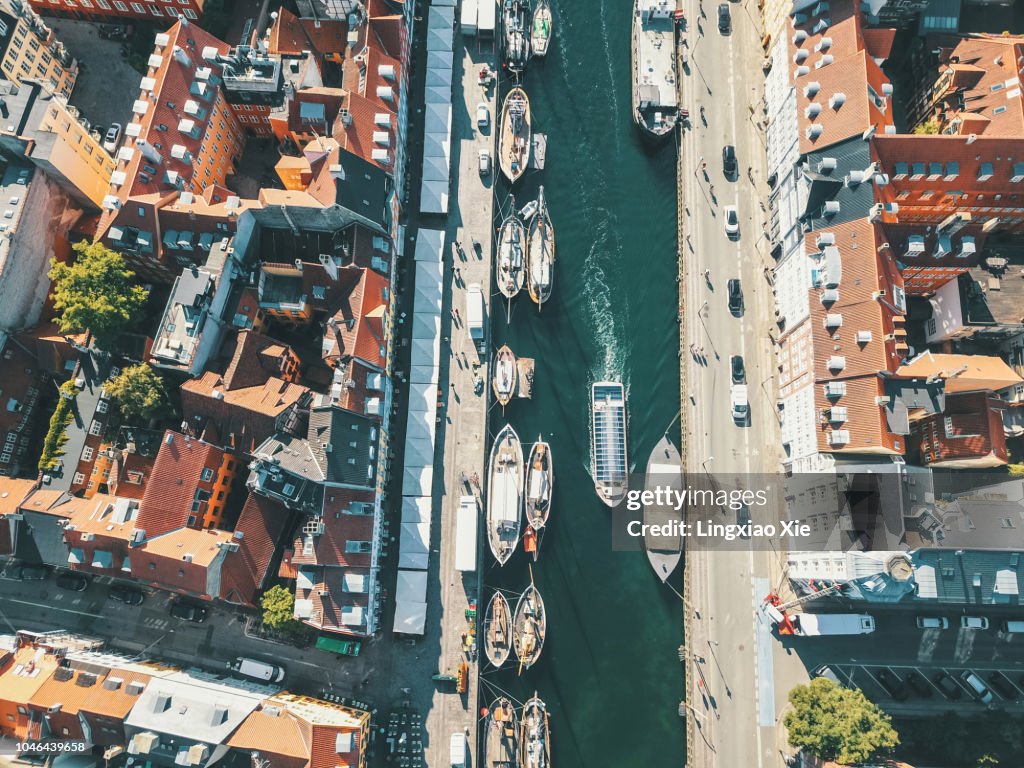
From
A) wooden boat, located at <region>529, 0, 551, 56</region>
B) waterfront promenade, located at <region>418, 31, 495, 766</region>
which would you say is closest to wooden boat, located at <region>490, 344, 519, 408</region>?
waterfront promenade, located at <region>418, 31, 495, 766</region>

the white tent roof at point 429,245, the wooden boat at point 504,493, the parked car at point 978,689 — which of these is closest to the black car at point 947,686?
the parked car at point 978,689

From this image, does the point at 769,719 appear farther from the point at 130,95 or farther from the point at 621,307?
the point at 130,95

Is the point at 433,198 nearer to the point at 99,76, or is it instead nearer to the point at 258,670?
the point at 99,76

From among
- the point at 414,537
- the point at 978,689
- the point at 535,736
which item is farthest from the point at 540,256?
the point at 978,689

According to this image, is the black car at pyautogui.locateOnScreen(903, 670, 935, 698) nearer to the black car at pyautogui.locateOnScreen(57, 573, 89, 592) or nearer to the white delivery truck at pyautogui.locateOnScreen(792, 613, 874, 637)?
the white delivery truck at pyautogui.locateOnScreen(792, 613, 874, 637)

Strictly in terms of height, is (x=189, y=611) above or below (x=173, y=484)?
below

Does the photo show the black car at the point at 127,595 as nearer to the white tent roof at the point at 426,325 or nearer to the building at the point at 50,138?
the white tent roof at the point at 426,325
